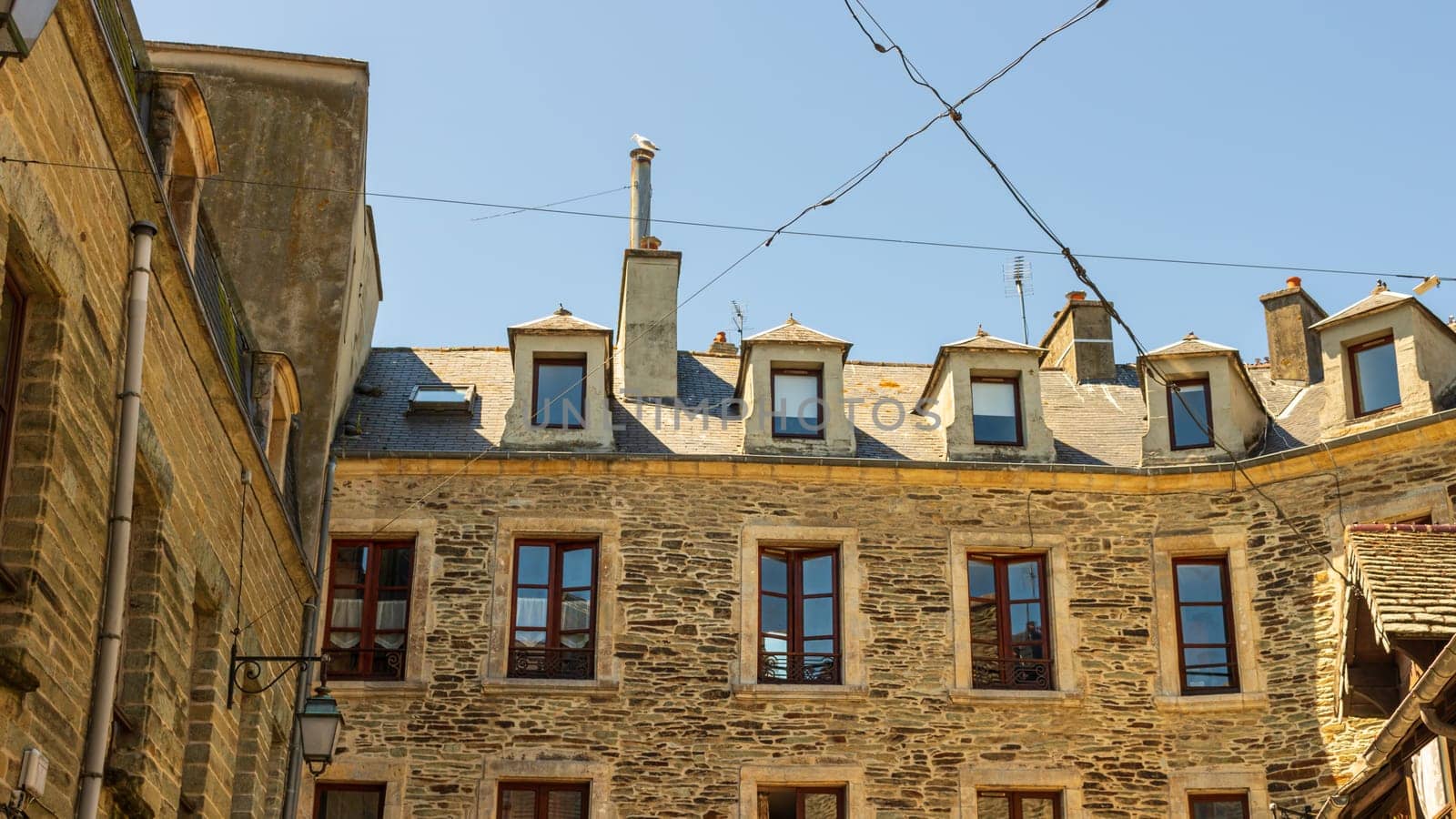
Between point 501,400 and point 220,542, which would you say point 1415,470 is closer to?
point 501,400

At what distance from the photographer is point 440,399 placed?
17781 millimetres

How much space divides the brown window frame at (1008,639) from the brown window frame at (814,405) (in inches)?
69.7

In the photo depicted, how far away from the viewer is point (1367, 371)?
17047 mm

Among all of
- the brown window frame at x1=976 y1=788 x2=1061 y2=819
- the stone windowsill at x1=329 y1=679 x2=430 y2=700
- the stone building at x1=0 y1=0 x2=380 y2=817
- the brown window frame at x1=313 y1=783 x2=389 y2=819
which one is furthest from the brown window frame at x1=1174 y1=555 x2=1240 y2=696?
the stone building at x1=0 y1=0 x2=380 y2=817

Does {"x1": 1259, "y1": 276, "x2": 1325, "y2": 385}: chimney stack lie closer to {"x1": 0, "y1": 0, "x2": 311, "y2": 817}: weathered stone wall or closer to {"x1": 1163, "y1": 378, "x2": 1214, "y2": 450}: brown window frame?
{"x1": 1163, "y1": 378, "x2": 1214, "y2": 450}: brown window frame

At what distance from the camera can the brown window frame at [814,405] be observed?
1730cm

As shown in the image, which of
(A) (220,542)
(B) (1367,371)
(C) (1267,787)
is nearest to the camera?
(A) (220,542)

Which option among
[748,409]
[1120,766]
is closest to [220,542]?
[748,409]

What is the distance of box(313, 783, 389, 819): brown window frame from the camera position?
15.5 metres

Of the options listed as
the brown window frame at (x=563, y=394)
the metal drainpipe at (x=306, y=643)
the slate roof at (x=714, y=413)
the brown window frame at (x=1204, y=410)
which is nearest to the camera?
the metal drainpipe at (x=306, y=643)

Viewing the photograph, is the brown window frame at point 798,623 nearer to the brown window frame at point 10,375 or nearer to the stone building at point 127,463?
the stone building at point 127,463

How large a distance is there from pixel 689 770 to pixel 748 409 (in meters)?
3.37

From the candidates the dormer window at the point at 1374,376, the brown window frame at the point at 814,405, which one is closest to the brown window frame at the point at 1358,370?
the dormer window at the point at 1374,376

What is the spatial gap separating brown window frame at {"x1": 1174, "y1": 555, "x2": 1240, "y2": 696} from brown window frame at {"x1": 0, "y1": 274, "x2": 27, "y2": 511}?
1149 centimetres
